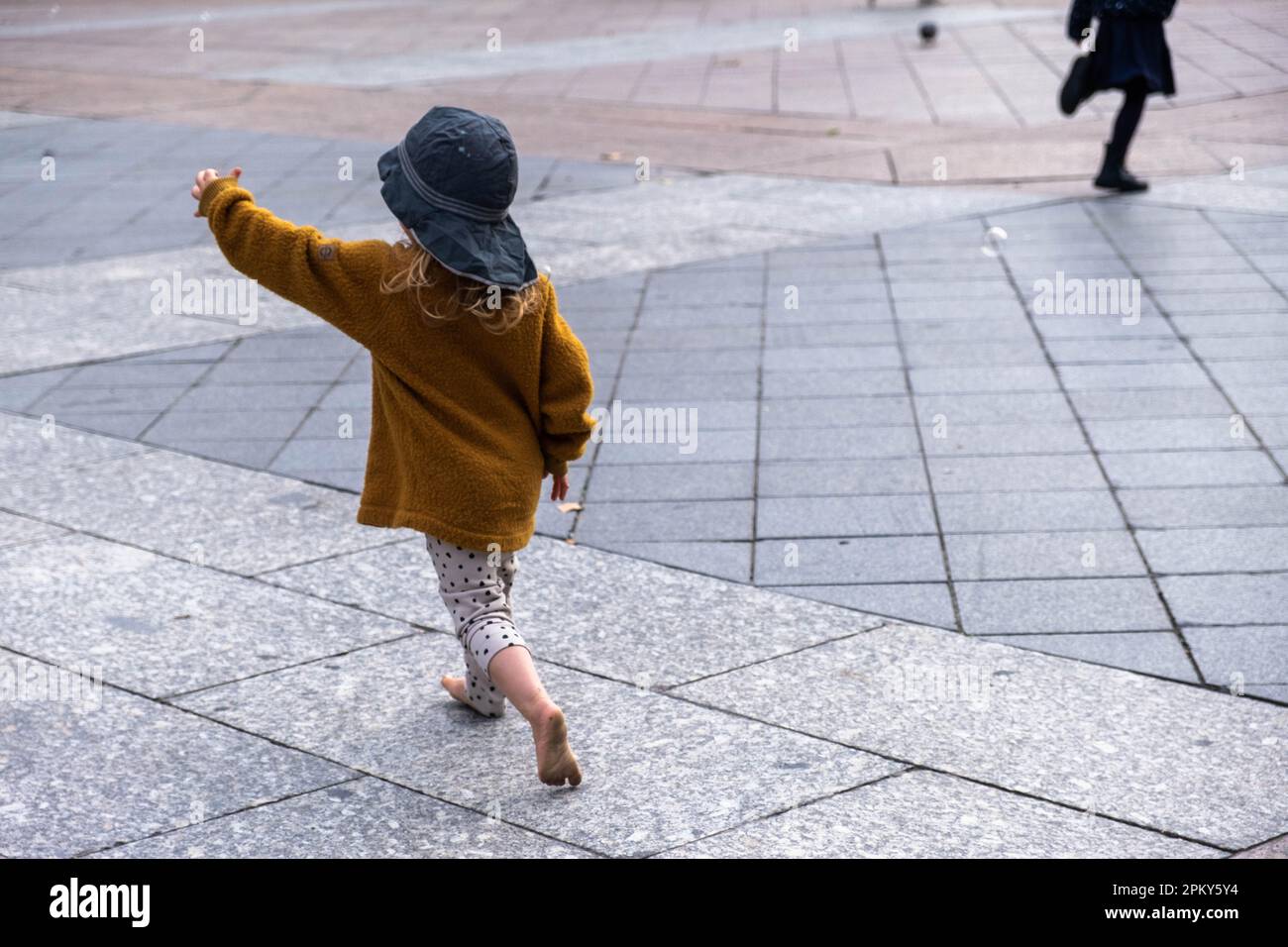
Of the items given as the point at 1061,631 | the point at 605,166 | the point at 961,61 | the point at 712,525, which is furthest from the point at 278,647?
the point at 961,61

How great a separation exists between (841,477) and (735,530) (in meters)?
0.57

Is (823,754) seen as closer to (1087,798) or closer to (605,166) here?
(1087,798)

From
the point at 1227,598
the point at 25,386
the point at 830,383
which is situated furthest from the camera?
the point at 25,386

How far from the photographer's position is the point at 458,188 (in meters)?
3.16

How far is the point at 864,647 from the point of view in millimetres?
4102

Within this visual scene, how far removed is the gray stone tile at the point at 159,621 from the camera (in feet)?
13.4

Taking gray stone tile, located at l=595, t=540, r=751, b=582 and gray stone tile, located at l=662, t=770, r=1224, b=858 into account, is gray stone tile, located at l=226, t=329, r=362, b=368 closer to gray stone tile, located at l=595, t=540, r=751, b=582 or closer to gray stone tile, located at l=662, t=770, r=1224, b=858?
gray stone tile, located at l=595, t=540, r=751, b=582

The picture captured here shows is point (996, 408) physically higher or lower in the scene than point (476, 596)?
lower

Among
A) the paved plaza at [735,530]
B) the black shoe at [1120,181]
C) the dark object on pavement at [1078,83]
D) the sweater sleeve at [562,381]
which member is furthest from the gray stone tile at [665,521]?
the dark object on pavement at [1078,83]

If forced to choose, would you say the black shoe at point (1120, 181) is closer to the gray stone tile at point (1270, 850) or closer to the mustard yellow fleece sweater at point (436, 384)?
the mustard yellow fleece sweater at point (436, 384)

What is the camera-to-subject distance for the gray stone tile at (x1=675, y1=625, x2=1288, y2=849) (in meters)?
3.34

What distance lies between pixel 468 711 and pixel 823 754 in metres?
0.94

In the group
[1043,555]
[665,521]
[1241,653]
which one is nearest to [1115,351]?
[1043,555]

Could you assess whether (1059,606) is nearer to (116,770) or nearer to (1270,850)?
(1270,850)
